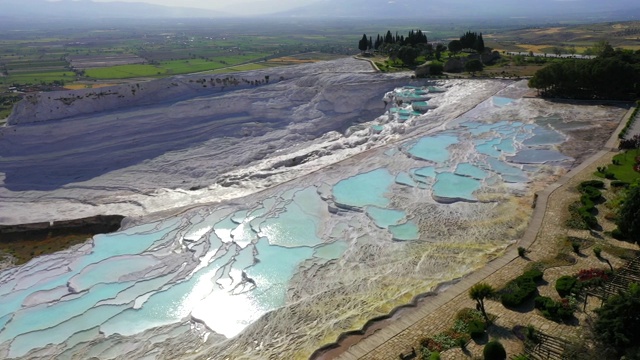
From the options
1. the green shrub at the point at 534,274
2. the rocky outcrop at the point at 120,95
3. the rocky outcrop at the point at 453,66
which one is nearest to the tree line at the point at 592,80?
the rocky outcrop at the point at 453,66

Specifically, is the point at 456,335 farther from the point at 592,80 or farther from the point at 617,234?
the point at 592,80

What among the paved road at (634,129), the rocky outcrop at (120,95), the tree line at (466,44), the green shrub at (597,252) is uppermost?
the tree line at (466,44)

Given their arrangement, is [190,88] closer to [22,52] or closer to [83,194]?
[83,194]

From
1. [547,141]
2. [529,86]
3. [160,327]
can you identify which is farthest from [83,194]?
[529,86]

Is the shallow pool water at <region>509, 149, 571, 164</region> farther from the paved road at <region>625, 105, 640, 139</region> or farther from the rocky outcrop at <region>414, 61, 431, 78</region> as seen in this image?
the rocky outcrop at <region>414, 61, 431, 78</region>

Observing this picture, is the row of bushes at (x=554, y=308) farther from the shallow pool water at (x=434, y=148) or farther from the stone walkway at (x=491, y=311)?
the shallow pool water at (x=434, y=148)

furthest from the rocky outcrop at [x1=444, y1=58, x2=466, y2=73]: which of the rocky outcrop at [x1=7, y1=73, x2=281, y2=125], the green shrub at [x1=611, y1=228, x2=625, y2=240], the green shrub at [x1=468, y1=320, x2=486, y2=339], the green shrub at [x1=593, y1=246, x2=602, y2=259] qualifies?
the green shrub at [x1=468, y1=320, x2=486, y2=339]
